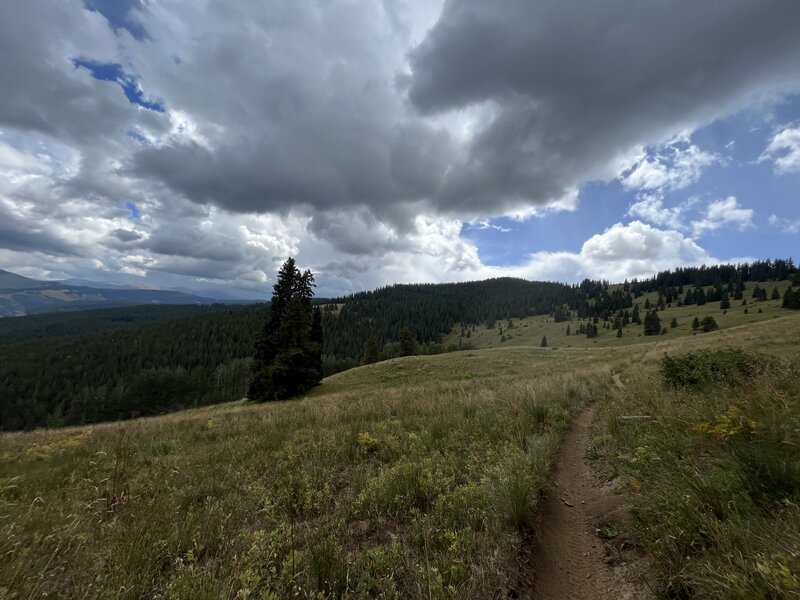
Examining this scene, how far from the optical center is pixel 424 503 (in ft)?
14.6

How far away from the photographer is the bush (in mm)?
8391

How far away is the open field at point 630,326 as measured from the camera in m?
102

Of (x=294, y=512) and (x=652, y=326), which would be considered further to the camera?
(x=652, y=326)

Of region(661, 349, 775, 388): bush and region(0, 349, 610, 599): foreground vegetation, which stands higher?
region(661, 349, 775, 388): bush

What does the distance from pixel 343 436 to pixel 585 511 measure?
491 cm

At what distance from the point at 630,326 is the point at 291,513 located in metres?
160

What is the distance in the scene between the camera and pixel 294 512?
444 cm

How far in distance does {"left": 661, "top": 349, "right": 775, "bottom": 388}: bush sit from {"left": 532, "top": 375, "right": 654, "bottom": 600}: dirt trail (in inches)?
214

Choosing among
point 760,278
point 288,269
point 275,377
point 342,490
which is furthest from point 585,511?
point 760,278

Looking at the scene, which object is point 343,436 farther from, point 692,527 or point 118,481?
point 692,527

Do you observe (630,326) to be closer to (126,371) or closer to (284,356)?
(284,356)

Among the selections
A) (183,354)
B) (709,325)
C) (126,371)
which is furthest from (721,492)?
(126,371)

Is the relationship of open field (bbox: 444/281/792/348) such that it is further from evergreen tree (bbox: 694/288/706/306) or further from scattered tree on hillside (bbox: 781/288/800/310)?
evergreen tree (bbox: 694/288/706/306)

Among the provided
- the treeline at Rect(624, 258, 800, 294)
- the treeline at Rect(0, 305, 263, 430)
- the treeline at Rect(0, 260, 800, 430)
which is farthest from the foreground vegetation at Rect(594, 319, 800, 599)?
the treeline at Rect(624, 258, 800, 294)
